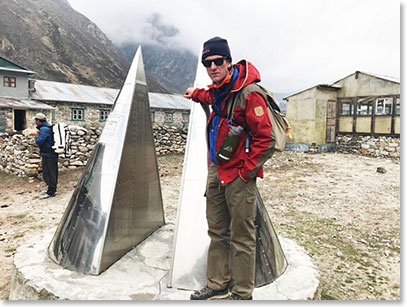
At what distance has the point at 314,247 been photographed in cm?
528

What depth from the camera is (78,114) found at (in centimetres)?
2089

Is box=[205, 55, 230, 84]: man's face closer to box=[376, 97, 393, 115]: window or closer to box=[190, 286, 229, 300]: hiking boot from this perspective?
box=[190, 286, 229, 300]: hiking boot

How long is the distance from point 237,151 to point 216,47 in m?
0.83

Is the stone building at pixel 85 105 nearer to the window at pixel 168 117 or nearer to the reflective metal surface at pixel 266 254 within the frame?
the window at pixel 168 117

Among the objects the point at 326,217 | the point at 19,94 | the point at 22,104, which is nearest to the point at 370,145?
the point at 326,217

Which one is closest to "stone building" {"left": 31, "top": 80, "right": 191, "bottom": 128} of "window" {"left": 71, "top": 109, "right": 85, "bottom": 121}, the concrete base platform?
"window" {"left": 71, "top": 109, "right": 85, "bottom": 121}

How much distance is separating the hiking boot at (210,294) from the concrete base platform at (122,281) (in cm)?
12

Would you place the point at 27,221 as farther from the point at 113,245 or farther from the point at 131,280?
the point at 131,280

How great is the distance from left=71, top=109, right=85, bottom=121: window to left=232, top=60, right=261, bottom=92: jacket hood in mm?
20514

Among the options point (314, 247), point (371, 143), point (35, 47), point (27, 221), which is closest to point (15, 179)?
point (27, 221)

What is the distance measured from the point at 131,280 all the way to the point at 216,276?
95cm

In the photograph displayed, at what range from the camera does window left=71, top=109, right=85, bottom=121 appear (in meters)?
20.6

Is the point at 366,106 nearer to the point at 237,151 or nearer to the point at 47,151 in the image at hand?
the point at 47,151

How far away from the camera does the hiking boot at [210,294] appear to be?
263 cm
